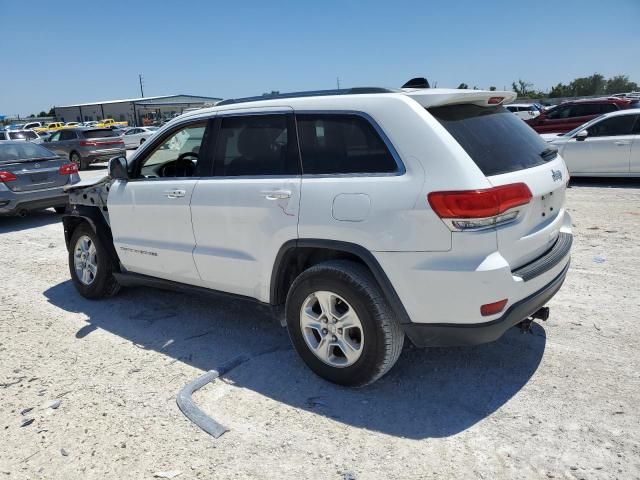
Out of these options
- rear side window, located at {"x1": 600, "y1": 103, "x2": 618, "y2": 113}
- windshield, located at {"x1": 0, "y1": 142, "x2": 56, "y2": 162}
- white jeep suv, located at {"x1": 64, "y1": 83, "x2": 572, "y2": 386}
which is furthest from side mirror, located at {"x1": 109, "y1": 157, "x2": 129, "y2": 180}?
rear side window, located at {"x1": 600, "y1": 103, "x2": 618, "y2": 113}

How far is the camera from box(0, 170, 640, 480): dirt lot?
2.63m

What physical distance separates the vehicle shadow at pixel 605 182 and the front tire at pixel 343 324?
9051mm

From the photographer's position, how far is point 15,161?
9266mm

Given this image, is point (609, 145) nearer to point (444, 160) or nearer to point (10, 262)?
point (444, 160)

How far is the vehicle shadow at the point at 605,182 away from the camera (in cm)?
1033

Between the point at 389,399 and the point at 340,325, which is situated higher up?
the point at 340,325

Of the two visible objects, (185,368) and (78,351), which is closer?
(185,368)

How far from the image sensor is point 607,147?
10148 mm

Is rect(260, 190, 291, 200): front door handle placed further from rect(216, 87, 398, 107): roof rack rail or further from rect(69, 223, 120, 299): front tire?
rect(69, 223, 120, 299): front tire

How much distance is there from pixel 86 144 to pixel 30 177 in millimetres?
11802

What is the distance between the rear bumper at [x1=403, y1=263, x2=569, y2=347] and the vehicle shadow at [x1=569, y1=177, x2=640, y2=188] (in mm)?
8764

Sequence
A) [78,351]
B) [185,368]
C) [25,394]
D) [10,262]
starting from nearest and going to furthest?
[25,394] < [185,368] < [78,351] < [10,262]

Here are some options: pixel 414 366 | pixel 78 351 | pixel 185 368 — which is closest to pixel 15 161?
pixel 78 351

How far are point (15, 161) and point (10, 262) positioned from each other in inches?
127
